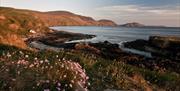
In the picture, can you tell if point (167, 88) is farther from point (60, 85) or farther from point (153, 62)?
point (153, 62)

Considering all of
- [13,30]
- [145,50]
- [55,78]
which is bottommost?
[13,30]

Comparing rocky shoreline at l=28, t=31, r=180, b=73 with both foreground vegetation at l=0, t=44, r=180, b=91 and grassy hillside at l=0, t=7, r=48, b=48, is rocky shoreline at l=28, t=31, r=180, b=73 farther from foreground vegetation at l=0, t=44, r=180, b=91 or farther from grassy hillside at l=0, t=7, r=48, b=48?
foreground vegetation at l=0, t=44, r=180, b=91

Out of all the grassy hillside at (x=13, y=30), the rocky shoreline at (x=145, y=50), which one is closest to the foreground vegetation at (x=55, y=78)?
the grassy hillside at (x=13, y=30)

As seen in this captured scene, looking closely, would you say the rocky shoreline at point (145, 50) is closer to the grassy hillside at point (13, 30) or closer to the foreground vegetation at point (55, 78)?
the grassy hillside at point (13, 30)

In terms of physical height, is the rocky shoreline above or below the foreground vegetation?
below

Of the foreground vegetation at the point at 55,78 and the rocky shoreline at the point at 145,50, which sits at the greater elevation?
the foreground vegetation at the point at 55,78

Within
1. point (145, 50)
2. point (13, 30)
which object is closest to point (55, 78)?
point (145, 50)

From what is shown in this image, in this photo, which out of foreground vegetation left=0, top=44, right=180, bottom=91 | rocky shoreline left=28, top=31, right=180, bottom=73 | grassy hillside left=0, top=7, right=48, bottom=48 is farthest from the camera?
rocky shoreline left=28, top=31, right=180, bottom=73

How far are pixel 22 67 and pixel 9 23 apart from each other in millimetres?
83500

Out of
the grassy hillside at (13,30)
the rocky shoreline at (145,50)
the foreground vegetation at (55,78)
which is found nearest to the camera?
the foreground vegetation at (55,78)

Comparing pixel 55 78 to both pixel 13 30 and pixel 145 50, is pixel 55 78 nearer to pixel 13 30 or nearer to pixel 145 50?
pixel 145 50

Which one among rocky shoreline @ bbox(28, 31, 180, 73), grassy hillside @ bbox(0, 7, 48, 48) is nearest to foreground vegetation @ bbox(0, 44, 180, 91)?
grassy hillside @ bbox(0, 7, 48, 48)

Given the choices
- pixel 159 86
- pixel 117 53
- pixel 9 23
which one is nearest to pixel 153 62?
pixel 117 53

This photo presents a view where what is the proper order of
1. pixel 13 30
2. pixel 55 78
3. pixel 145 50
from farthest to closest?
pixel 13 30
pixel 145 50
pixel 55 78
